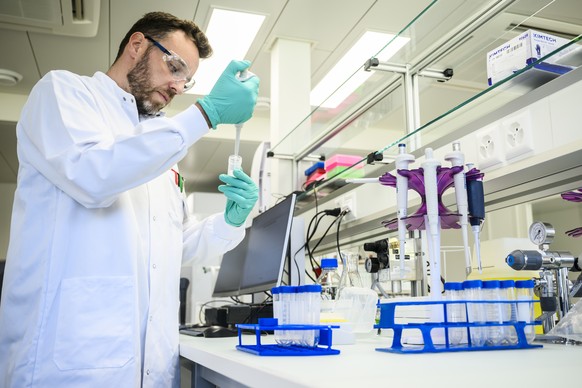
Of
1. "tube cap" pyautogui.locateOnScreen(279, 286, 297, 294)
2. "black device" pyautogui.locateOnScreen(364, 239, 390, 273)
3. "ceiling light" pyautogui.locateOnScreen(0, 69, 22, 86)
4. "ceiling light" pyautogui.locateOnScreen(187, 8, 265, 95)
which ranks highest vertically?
"ceiling light" pyautogui.locateOnScreen(187, 8, 265, 95)

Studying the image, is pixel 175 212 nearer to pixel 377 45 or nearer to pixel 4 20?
pixel 4 20

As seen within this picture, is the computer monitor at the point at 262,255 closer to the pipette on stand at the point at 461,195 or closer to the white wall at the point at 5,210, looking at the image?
the pipette on stand at the point at 461,195

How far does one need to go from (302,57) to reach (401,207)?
2532 mm

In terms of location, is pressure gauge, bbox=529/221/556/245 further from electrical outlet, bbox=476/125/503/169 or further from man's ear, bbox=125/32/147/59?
man's ear, bbox=125/32/147/59

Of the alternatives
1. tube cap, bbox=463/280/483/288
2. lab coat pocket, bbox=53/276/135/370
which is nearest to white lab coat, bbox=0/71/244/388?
lab coat pocket, bbox=53/276/135/370

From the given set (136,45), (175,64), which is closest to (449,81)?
(175,64)

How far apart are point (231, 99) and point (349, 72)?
2750 millimetres

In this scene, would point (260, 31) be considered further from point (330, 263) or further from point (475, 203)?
point (475, 203)

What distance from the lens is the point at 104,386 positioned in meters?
1.04

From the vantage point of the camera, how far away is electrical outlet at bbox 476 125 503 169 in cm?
117

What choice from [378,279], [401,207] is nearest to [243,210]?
[378,279]

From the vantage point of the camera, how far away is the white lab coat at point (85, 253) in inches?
40.9

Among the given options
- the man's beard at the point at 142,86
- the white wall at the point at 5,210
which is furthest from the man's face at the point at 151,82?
the white wall at the point at 5,210

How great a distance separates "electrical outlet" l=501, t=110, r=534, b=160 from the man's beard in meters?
0.92
